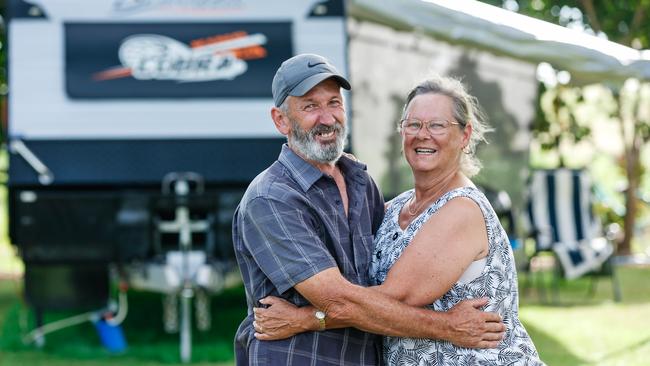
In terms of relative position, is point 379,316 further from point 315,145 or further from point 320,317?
point 315,145

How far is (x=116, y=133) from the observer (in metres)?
7.06

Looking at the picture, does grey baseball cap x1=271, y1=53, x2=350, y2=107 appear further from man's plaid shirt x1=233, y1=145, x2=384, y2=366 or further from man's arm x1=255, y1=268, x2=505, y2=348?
man's arm x1=255, y1=268, x2=505, y2=348

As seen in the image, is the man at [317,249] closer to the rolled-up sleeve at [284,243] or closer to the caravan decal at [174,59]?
the rolled-up sleeve at [284,243]

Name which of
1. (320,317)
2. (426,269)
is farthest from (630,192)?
(320,317)

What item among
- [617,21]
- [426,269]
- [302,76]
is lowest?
[426,269]

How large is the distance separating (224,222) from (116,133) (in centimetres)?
95

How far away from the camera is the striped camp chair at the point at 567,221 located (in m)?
9.68

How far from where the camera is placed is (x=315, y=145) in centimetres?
312

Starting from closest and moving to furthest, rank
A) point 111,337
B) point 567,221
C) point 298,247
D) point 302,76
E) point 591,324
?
point 298,247, point 302,76, point 111,337, point 591,324, point 567,221

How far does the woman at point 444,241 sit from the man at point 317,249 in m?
0.05

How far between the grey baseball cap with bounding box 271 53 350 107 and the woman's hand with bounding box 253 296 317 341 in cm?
→ 60

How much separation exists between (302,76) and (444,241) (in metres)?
0.62

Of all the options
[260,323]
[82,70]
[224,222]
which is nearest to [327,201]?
[260,323]

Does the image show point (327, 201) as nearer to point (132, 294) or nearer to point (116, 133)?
point (116, 133)
